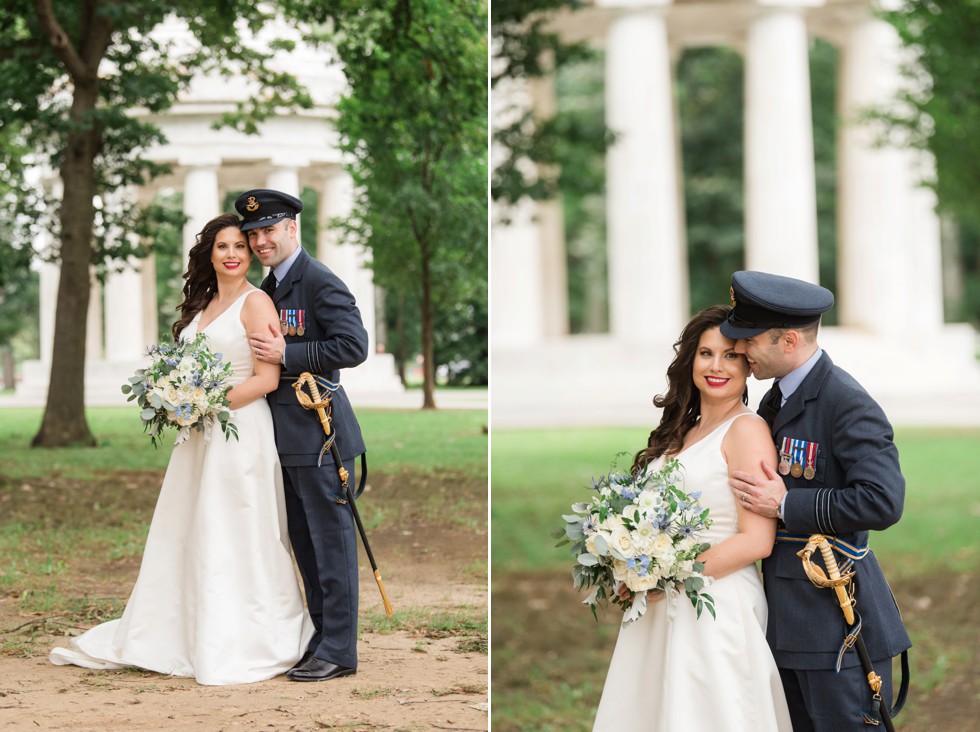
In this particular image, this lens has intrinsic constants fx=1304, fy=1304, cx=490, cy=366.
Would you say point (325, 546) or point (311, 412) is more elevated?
point (311, 412)

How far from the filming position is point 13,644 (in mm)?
7086

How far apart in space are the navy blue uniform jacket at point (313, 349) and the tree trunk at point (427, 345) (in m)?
2.60

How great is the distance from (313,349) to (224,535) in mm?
1005

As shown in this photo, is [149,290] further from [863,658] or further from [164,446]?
[863,658]

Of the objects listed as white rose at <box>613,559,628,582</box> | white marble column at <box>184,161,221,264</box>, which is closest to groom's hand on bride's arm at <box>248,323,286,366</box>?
white marble column at <box>184,161,221,264</box>

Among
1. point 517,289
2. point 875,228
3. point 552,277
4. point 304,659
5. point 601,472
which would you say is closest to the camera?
point 304,659

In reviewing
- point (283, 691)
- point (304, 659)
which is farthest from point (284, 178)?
point (283, 691)

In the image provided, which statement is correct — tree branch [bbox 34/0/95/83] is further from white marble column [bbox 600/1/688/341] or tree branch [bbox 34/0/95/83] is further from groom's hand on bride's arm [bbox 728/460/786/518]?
white marble column [bbox 600/1/688/341]

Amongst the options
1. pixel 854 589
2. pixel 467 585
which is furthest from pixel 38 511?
pixel 854 589

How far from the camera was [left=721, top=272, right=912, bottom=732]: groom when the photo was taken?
415cm

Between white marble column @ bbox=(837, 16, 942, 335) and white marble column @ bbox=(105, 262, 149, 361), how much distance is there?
24484mm

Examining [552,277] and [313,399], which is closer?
[313,399]

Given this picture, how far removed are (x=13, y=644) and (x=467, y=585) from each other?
9.66ft

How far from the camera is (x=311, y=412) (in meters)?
6.03
